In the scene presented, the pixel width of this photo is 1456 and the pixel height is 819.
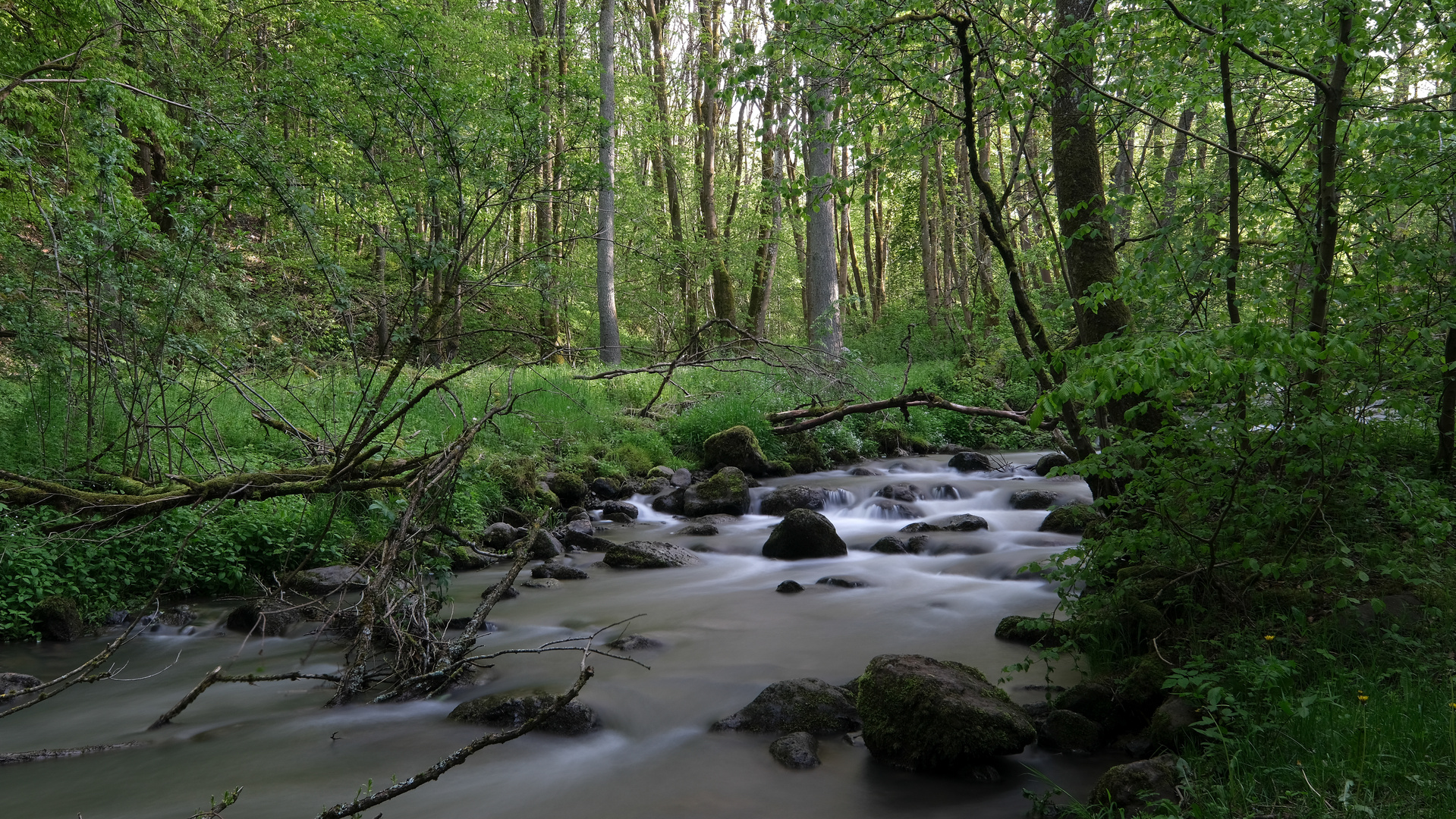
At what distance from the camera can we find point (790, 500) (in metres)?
11.7

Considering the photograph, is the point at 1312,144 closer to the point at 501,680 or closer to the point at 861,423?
the point at 501,680

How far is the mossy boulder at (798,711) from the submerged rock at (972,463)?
9181mm

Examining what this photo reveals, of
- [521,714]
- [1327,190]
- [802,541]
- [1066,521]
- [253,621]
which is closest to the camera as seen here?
[1327,190]

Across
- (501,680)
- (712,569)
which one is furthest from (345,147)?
→ (501,680)

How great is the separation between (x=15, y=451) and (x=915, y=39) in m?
7.76

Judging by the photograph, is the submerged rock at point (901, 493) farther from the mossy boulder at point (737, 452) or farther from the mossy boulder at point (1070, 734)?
the mossy boulder at point (1070, 734)

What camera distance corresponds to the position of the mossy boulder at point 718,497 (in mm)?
11547

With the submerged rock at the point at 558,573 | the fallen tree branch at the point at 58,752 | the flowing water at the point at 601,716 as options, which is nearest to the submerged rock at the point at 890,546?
the flowing water at the point at 601,716

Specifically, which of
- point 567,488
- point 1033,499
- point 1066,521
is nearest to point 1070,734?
point 1066,521

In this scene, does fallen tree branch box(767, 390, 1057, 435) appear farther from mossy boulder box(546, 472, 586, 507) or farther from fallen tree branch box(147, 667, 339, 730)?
mossy boulder box(546, 472, 586, 507)

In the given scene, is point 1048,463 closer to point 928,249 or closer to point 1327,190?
point 1327,190

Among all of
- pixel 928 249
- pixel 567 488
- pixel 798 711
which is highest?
pixel 928 249

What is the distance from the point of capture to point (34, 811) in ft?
13.2

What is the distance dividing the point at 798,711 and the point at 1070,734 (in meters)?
1.49
